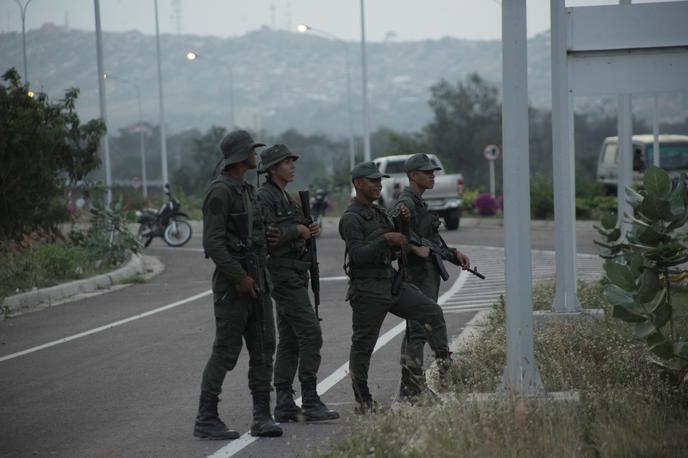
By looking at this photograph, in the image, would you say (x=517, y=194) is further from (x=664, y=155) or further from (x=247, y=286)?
(x=664, y=155)

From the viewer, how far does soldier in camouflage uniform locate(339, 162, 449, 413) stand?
8.31 meters

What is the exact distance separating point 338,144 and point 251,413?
115632 millimetres

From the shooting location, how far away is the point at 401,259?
8734mm

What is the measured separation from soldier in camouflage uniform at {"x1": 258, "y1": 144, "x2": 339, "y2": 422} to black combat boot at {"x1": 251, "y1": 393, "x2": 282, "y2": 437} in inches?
18.8

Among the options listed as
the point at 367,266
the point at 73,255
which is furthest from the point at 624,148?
the point at 73,255

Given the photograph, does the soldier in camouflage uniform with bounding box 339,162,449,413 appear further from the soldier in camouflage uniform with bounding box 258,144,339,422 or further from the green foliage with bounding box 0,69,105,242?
the green foliage with bounding box 0,69,105,242

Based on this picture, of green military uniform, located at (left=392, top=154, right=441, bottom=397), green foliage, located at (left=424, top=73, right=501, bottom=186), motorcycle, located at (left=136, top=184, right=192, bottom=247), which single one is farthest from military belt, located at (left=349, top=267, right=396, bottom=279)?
green foliage, located at (left=424, top=73, right=501, bottom=186)

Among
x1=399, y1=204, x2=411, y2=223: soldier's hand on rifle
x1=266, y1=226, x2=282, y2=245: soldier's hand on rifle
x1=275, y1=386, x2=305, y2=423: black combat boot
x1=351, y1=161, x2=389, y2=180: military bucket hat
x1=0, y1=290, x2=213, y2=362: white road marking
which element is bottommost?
x1=0, y1=290, x2=213, y2=362: white road marking

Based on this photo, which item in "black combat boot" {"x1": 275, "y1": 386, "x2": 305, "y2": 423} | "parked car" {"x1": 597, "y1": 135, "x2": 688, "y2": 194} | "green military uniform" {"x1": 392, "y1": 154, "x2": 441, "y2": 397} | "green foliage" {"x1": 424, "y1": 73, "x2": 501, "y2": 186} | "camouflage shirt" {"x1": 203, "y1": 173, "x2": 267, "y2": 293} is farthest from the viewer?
"green foliage" {"x1": 424, "y1": 73, "x2": 501, "y2": 186}

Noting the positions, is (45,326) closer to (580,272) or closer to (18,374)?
(18,374)

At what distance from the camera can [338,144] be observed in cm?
12400

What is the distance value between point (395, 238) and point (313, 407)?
52.1 inches

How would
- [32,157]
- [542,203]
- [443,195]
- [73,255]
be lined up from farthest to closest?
[542,203], [443,195], [73,255], [32,157]

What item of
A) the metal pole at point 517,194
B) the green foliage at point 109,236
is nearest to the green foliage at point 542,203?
the green foliage at point 109,236
